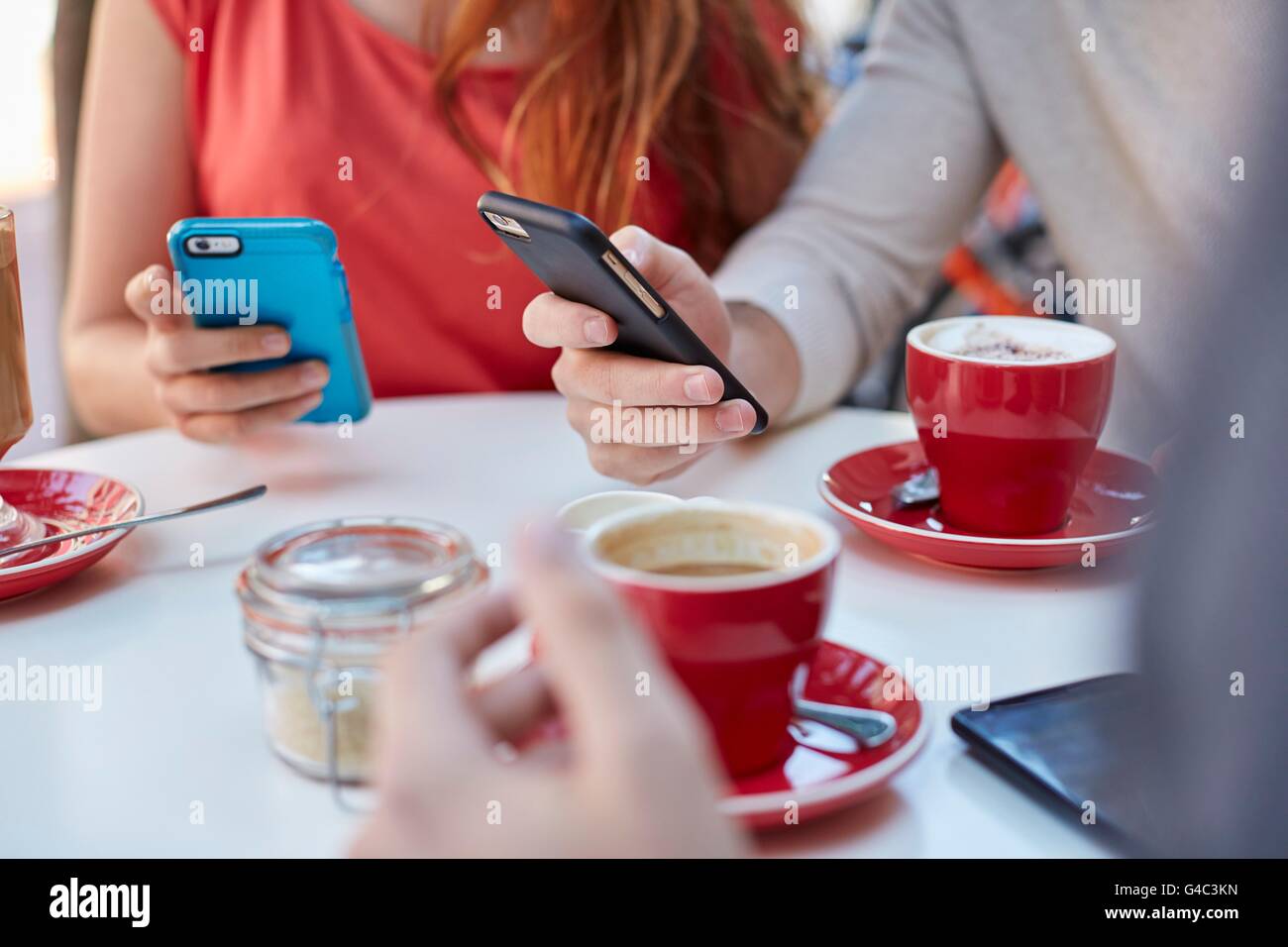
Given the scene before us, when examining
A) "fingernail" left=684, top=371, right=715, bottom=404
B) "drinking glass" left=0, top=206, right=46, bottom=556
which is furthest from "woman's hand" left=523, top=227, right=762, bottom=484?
"drinking glass" left=0, top=206, right=46, bottom=556

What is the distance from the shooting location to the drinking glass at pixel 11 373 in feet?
2.48

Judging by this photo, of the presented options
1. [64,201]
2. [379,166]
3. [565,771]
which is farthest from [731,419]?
[64,201]

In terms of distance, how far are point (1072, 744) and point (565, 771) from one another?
0.28 m

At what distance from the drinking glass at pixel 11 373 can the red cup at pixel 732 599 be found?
45 centimetres

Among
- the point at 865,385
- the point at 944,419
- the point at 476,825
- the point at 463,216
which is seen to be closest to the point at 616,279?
the point at 944,419

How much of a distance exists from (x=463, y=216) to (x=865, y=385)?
1.01 metres

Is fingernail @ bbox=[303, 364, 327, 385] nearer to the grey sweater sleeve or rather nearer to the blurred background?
the grey sweater sleeve

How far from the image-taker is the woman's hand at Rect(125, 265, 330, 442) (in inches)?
36.8

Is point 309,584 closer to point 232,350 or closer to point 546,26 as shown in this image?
point 232,350

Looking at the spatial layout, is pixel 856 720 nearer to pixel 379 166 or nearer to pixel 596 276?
pixel 596 276

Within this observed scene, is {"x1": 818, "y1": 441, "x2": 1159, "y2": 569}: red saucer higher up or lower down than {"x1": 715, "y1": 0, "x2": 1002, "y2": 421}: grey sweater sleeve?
lower down

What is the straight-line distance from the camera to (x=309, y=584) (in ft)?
1.69

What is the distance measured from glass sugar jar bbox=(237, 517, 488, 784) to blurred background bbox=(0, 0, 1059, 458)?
108cm

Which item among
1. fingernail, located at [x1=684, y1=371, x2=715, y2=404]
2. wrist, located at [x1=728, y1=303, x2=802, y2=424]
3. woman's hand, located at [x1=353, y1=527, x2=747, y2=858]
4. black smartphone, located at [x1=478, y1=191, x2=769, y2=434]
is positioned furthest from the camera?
wrist, located at [x1=728, y1=303, x2=802, y2=424]
